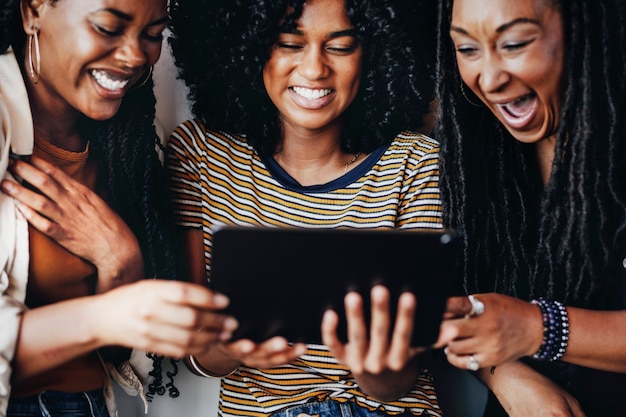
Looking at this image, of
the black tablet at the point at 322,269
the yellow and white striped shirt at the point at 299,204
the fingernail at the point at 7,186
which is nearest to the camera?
the black tablet at the point at 322,269

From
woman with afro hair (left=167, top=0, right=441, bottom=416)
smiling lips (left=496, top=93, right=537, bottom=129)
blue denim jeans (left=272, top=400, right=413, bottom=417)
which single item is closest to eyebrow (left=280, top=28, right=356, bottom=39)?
woman with afro hair (left=167, top=0, right=441, bottom=416)

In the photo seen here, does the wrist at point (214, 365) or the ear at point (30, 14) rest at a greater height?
the ear at point (30, 14)

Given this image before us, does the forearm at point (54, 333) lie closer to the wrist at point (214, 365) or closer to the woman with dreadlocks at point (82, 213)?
the woman with dreadlocks at point (82, 213)

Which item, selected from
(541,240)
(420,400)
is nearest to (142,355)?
(420,400)

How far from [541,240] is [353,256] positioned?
43 centimetres

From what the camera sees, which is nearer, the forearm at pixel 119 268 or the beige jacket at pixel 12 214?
the beige jacket at pixel 12 214

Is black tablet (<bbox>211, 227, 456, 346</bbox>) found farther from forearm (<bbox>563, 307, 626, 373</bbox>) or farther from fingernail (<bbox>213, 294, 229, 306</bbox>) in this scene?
forearm (<bbox>563, 307, 626, 373</bbox>)

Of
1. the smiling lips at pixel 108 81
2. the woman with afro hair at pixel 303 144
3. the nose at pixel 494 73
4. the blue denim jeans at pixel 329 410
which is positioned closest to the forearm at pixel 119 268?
the woman with afro hair at pixel 303 144

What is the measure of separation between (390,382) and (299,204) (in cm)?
33

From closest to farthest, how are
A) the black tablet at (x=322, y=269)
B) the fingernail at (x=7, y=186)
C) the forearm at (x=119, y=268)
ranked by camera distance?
the black tablet at (x=322, y=269)
the fingernail at (x=7, y=186)
the forearm at (x=119, y=268)

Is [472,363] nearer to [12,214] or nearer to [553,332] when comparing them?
[553,332]

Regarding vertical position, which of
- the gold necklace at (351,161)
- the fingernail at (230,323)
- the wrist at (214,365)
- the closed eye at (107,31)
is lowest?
the wrist at (214,365)

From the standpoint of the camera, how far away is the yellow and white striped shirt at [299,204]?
1225mm

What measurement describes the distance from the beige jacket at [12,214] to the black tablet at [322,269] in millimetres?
285
